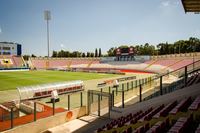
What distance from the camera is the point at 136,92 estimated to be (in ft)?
84.2

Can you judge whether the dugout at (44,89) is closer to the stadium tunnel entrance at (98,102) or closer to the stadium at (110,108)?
the stadium at (110,108)

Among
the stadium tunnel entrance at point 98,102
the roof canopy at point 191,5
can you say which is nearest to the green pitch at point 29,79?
the stadium tunnel entrance at point 98,102

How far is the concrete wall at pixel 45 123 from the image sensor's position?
13.1m

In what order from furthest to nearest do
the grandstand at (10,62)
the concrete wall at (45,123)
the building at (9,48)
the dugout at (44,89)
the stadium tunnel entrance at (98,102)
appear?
the building at (9,48), the grandstand at (10,62), the dugout at (44,89), the stadium tunnel entrance at (98,102), the concrete wall at (45,123)

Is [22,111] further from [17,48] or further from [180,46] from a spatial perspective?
[17,48]

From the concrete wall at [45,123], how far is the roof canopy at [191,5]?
38.9 feet

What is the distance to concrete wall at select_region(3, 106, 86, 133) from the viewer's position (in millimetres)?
13130

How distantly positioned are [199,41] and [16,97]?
105962mm

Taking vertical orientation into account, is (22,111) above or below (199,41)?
below

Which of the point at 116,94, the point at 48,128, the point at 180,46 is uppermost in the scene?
the point at 180,46

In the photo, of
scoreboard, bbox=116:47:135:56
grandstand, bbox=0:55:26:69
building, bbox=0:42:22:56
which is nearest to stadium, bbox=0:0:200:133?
scoreboard, bbox=116:47:135:56

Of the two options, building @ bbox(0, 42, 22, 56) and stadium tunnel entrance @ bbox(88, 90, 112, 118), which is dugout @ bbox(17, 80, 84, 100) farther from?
building @ bbox(0, 42, 22, 56)

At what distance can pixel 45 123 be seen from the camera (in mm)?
14492

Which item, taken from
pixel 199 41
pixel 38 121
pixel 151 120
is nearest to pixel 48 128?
pixel 38 121
